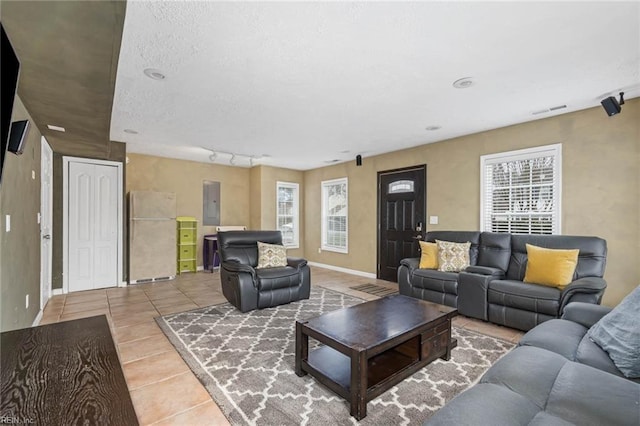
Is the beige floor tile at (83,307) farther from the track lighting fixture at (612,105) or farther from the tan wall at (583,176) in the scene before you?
the track lighting fixture at (612,105)

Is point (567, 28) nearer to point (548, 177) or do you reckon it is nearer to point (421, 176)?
point (548, 177)

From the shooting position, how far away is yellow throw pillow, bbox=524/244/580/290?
3.01 m

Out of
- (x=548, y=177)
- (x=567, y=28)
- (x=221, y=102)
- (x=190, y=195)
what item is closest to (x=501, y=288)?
(x=548, y=177)

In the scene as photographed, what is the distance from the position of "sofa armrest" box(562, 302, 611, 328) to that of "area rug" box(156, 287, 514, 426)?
0.72m

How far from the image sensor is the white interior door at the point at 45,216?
374 centimetres

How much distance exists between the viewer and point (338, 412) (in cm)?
181

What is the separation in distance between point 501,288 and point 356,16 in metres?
3.03

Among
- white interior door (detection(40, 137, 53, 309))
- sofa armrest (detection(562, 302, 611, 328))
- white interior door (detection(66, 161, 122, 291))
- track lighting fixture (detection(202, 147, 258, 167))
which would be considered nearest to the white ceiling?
white interior door (detection(40, 137, 53, 309))

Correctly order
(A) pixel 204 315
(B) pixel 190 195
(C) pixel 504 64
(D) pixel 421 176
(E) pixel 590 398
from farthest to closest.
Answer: (B) pixel 190 195 < (D) pixel 421 176 < (A) pixel 204 315 < (C) pixel 504 64 < (E) pixel 590 398

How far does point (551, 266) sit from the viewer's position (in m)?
3.09

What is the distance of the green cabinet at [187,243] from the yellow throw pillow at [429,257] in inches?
186

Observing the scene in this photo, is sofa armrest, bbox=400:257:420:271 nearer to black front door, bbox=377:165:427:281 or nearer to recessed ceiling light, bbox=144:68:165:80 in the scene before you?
black front door, bbox=377:165:427:281

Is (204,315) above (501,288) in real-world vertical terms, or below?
below

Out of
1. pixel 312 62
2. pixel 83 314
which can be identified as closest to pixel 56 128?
pixel 83 314
